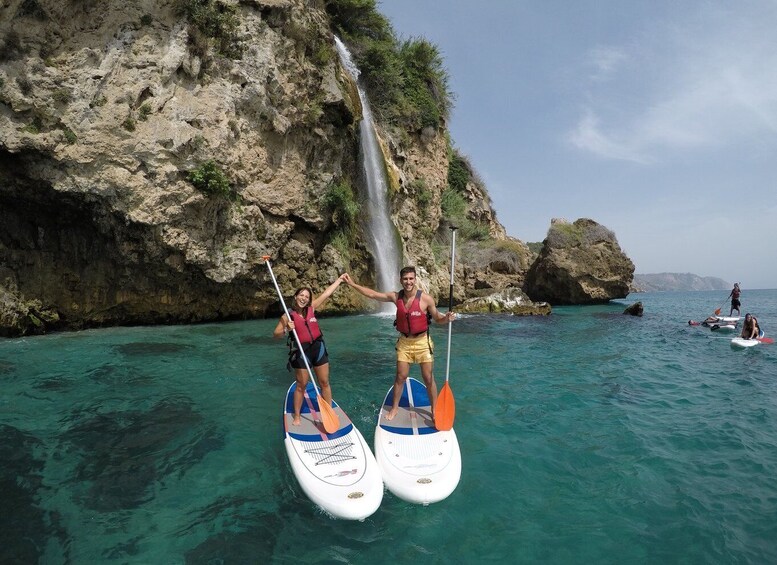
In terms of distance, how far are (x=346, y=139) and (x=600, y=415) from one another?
50.2 ft

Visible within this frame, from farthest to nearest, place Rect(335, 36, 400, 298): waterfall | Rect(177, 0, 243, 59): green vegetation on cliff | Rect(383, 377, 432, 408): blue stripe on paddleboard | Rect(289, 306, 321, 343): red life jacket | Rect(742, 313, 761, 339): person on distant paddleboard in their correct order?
Rect(335, 36, 400, 298): waterfall, Rect(177, 0, 243, 59): green vegetation on cliff, Rect(742, 313, 761, 339): person on distant paddleboard, Rect(383, 377, 432, 408): blue stripe on paddleboard, Rect(289, 306, 321, 343): red life jacket

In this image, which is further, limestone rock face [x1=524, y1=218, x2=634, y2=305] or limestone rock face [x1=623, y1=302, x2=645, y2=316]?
limestone rock face [x1=524, y1=218, x2=634, y2=305]

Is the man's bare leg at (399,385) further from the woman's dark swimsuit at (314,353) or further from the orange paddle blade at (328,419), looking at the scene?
the woman's dark swimsuit at (314,353)

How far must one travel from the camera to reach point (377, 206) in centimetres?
2036

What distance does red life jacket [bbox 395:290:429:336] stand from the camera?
5840mm

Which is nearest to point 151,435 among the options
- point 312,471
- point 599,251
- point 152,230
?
point 312,471

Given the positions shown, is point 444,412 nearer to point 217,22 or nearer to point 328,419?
point 328,419

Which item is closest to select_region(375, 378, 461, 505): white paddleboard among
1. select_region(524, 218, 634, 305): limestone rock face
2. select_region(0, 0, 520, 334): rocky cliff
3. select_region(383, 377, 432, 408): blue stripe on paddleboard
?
select_region(383, 377, 432, 408): blue stripe on paddleboard

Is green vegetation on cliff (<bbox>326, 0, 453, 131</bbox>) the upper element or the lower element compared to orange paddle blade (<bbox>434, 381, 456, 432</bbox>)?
upper

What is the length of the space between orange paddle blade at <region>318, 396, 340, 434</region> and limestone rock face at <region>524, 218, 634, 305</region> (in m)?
27.8

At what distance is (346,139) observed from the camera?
18594mm

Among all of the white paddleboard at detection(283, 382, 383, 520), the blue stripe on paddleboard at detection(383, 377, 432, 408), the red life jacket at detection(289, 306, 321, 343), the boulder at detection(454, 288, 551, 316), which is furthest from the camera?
the boulder at detection(454, 288, 551, 316)

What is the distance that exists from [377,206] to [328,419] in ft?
52.5

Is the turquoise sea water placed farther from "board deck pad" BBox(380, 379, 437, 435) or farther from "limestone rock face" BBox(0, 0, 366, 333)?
"limestone rock face" BBox(0, 0, 366, 333)
